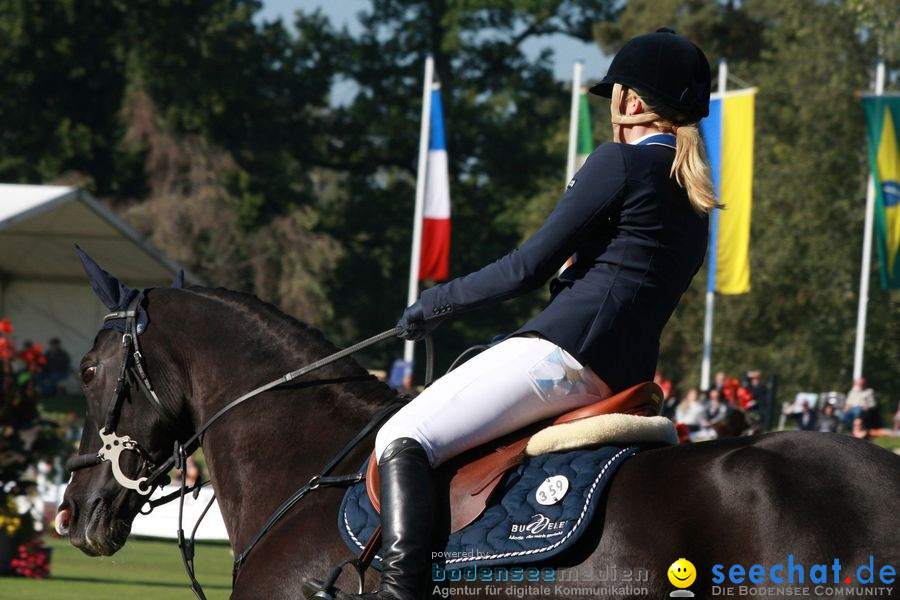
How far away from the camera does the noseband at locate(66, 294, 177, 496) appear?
15.1ft

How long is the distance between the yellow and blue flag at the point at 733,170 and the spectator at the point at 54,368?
14532 mm

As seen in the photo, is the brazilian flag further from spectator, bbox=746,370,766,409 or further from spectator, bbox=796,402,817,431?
spectator, bbox=796,402,817,431

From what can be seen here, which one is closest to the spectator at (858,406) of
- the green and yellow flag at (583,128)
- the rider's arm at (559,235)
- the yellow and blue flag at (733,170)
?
the yellow and blue flag at (733,170)

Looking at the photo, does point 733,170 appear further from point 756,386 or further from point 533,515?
point 533,515

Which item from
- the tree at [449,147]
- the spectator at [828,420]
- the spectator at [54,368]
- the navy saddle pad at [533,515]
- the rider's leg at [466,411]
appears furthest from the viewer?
the tree at [449,147]

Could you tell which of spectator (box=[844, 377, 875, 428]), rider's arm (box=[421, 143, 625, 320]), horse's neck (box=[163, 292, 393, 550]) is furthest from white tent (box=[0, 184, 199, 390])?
rider's arm (box=[421, 143, 625, 320])

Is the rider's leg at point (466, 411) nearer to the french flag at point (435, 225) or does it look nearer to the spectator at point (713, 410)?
the spectator at point (713, 410)

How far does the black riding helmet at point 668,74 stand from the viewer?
13.5 feet

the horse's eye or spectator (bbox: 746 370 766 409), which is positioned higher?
spectator (bbox: 746 370 766 409)

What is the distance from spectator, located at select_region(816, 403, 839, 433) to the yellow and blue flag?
260 centimetres

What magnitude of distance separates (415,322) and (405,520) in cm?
68

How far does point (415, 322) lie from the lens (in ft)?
13.8

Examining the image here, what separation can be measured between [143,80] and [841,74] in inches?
853

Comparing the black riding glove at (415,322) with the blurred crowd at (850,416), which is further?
the blurred crowd at (850,416)
